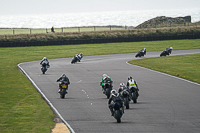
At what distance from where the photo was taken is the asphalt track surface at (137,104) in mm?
14617

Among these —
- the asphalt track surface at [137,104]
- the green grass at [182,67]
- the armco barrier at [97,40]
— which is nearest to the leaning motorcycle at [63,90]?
the asphalt track surface at [137,104]

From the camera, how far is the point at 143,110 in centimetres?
1755

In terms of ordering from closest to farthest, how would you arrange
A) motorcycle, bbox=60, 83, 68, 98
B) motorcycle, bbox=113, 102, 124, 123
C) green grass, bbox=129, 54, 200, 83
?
motorcycle, bbox=113, 102, 124, 123, motorcycle, bbox=60, 83, 68, 98, green grass, bbox=129, 54, 200, 83

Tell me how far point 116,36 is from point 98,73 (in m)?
37.0

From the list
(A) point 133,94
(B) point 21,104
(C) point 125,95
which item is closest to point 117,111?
(C) point 125,95

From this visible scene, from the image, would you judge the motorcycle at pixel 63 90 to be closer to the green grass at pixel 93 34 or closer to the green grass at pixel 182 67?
the green grass at pixel 182 67

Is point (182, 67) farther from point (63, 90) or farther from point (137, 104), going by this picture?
point (137, 104)

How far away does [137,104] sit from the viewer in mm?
19141

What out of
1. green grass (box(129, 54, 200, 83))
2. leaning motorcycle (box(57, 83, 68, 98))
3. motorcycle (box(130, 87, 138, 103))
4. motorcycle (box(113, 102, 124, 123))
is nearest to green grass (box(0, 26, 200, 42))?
green grass (box(129, 54, 200, 83))

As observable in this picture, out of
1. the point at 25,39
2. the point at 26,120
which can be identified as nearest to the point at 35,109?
the point at 26,120

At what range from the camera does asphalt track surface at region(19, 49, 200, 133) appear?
14.6 meters

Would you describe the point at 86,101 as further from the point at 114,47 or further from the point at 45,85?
the point at 114,47

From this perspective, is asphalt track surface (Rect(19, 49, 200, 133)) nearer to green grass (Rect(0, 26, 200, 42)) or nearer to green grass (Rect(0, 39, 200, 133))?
green grass (Rect(0, 39, 200, 133))

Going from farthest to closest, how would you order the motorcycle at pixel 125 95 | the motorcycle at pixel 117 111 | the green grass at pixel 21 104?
the motorcycle at pixel 125 95
the green grass at pixel 21 104
the motorcycle at pixel 117 111
